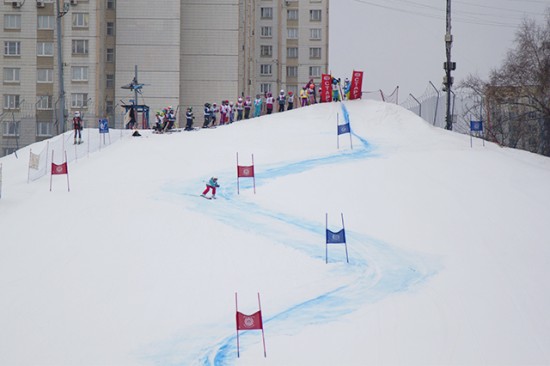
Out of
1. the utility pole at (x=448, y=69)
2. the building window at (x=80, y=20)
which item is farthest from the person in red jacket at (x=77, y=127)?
the building window at (x=80, y=20)

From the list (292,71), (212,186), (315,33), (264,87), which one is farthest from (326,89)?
(315,33)

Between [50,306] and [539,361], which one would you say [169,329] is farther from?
[539,361]

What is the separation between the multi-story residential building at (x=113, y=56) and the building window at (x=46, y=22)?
0.07 metres

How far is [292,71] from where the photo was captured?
109 meters

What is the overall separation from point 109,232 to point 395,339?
10.5m

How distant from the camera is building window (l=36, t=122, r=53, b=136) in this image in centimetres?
7532

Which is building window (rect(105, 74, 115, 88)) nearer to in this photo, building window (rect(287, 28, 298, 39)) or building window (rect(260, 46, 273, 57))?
building window (rect(260, 46, 273, 57))

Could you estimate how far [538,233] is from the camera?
99.4 ft

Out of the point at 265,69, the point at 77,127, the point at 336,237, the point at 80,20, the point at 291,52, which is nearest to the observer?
the point at 336,237

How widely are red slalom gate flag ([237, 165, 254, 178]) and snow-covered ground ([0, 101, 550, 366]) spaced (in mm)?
590

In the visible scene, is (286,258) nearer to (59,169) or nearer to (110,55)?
(59,169)

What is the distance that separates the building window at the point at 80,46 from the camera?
74.5 meters

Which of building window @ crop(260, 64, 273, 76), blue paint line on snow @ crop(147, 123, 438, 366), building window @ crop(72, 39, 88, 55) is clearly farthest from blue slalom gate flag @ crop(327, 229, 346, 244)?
building window @ crop(260, 64, 273, 76)

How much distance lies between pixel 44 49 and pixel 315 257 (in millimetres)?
52275
